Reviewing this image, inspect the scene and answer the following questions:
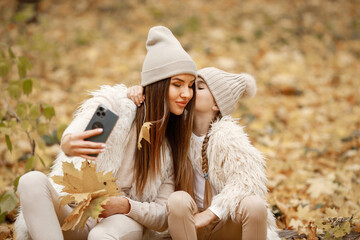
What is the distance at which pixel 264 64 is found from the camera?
5977 millimetres

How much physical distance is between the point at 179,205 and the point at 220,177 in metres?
0.34

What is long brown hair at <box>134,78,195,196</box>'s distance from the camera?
2027 mm

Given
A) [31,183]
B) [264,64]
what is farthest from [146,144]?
[264,64]

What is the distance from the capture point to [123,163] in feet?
6.86

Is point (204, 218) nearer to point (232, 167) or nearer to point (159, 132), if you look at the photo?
point (232, 167)

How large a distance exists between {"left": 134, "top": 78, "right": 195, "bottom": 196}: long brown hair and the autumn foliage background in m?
0.29

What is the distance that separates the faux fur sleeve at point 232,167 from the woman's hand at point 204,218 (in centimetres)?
5

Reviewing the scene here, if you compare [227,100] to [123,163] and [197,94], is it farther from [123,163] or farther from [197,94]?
[123,163]

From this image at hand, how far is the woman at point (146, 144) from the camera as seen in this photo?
1887 mm

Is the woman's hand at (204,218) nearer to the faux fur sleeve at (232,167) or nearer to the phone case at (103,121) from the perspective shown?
the faux fur sleeve at (232,167)

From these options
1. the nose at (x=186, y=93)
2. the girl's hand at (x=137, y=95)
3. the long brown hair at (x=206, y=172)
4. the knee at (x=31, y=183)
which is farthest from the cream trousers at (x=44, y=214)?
the nose at (x=186, y=93)

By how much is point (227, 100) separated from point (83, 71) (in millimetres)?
3827

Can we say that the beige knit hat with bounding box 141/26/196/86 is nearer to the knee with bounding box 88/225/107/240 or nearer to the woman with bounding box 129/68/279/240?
the woman with bounding box 129/68/279/240

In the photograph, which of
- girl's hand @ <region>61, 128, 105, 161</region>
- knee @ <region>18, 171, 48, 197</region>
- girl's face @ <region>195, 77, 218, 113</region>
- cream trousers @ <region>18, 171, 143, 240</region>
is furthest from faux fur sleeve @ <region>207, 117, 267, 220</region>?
knee @ <region>18, 171, 48, 197</region>
